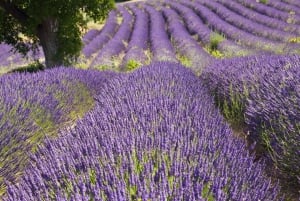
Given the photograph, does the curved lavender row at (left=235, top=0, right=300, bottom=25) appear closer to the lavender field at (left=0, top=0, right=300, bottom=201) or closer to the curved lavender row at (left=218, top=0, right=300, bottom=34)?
the curved lavender row at (left=218, top=0, right=300, bottom=34)

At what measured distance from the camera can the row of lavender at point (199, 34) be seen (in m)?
11.2

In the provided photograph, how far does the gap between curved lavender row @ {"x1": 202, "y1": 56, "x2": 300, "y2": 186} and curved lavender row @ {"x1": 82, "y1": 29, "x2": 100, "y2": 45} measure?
43.4 ft

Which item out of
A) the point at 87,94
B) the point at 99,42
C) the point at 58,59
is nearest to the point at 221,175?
the point at 87,94

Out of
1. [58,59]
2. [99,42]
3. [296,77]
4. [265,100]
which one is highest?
[296,77]

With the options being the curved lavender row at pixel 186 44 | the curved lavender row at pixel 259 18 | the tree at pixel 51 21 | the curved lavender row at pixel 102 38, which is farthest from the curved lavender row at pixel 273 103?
the curved lavender row at pixel 102 38

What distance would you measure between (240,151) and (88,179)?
3.35 feet

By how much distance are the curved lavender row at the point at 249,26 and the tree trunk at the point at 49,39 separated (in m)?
6.74

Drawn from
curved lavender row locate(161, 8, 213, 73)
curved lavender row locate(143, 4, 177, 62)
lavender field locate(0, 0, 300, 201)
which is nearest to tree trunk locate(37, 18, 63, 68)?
curved lavender row locate(143, 4, 177, 62)

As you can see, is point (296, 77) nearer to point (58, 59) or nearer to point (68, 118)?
point (68, 118)

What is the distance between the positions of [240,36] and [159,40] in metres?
3.12

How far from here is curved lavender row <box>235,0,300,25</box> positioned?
14482 millimetres

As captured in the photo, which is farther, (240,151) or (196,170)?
(240,151)

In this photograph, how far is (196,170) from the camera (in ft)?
6.32

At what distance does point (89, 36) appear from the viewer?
19.0 m
